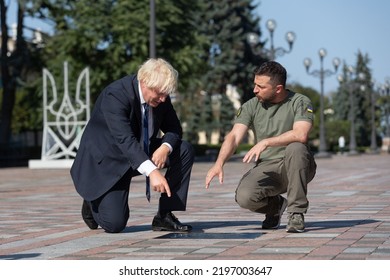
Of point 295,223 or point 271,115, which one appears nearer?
point 295,223

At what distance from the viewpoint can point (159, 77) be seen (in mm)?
7684

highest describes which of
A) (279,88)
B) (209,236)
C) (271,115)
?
(279,88)

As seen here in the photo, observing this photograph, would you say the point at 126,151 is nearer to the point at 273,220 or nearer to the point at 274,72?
the point at 274,72

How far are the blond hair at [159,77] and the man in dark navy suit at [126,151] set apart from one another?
24 mm

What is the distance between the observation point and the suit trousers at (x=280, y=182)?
8055 mm

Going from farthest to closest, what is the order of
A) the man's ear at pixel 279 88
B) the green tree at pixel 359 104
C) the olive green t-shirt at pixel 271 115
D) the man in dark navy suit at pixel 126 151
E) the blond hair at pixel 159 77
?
the green tree at pixel 359 104, the olive green t-shirt at pixel 271 115, the man's ear at pixel 279 88, the man in dark navy suit at pixel 126 151, the blond hair at pixel 159 77

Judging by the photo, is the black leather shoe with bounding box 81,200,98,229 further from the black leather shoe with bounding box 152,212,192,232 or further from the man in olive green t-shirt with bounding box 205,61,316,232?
the man in olive green t-shirt with bounding box 205,61,316,232

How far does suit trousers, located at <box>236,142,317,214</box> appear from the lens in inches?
317

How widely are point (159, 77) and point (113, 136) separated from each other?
71 cm

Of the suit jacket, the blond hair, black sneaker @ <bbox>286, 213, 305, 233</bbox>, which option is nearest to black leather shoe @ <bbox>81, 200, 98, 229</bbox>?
the suit jacket

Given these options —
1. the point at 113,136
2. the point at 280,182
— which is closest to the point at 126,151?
the point at 113,136

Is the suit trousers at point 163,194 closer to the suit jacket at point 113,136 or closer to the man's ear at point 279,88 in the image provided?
the suit jacket at point 113,136

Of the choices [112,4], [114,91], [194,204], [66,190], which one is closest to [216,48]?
[112,4]

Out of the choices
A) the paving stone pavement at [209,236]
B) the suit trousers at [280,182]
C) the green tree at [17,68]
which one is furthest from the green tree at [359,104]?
the suit trousers at [280,182]
